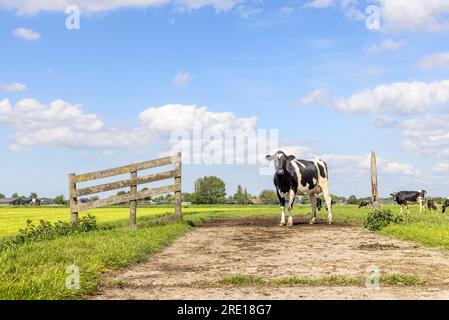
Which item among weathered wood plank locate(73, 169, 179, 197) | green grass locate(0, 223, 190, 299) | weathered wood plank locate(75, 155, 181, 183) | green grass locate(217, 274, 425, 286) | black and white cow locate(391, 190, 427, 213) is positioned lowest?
green grass locate(217, 274, 425, 286)

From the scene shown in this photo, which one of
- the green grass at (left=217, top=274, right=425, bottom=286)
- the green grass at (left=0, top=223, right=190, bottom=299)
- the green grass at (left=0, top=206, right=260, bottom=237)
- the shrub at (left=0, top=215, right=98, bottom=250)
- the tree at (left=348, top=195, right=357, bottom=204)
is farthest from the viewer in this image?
the tree at (left=348, top=195, right=357, bottom=204)

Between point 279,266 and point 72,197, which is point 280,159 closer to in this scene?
point 72,197

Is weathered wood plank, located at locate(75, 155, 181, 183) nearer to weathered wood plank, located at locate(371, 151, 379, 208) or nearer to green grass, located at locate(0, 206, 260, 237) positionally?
green grass, located at locate(0, 206, 260, 237)

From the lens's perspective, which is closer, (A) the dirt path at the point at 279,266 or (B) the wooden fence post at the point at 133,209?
(A) the dirt path at the point at 279,266

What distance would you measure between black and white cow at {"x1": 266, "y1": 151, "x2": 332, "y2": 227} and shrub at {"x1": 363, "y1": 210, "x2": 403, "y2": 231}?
289 centimetres

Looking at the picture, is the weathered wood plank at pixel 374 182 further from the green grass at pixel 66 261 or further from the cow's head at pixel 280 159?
the green grass at pixel 66 261

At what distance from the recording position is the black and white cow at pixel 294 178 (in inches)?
723

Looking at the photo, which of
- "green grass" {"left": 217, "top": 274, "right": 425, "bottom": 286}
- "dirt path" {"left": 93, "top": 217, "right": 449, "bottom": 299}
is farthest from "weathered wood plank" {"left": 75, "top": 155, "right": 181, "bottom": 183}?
"green grass" {"left": 217, "top": 274, "right": 425, "bottom": 286}

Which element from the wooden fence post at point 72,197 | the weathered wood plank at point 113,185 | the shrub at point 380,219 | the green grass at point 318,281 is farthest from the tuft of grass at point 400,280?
the wooden fence post at point 72,197

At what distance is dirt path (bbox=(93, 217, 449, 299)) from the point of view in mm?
6035

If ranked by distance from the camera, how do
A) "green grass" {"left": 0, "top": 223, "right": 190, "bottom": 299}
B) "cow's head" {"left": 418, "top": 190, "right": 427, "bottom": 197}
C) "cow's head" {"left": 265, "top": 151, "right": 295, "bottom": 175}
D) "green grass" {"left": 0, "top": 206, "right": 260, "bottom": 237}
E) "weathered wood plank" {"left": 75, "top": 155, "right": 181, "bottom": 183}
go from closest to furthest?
1. "green grass" {"left": 0, "top": 223, "right": 190, "bottom": 299}
2. "weathered wood plank" {"left": 75, "top": 155, "right": 181, "bottom": 183}
3. "cow's head" {"left": 265, "top": 151, "right": 295, "bottom": 175}
4. "green grass" {"left": 0, "top": 206, "right": 260, "bottom": 237}
5. "cow's head" {"left": 418, "top": 190, "right": 427, "bottom": 197}

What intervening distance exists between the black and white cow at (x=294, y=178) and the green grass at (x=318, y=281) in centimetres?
1089
